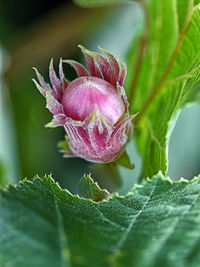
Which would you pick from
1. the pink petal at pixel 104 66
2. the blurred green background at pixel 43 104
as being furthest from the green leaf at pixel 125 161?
the blurred green background at pixel 43 104

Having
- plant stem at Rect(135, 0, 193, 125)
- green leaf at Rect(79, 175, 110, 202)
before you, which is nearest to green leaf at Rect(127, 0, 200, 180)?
plant stem at Rect(135, 0, 193, 125)

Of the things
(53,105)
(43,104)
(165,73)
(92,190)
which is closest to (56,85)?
(53,105)

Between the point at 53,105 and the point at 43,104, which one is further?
the point at 43,104

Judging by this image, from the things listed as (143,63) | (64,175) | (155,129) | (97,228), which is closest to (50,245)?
(97,228)

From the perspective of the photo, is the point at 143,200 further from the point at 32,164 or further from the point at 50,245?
the point at 32,164

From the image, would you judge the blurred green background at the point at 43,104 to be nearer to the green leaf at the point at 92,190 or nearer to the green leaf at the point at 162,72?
the green leaf at the point at 162,72

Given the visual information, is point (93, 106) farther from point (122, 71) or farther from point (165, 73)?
point (165, 73)

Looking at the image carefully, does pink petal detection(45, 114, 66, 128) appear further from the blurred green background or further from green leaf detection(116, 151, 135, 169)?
the blurred green background
